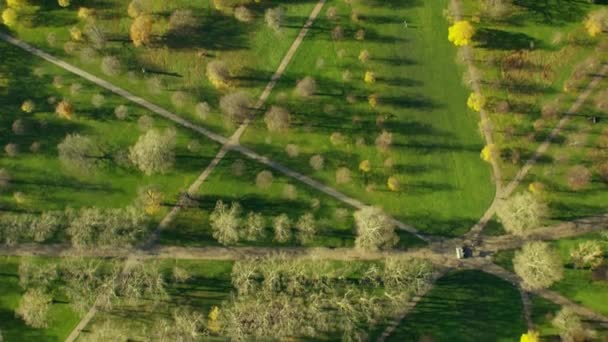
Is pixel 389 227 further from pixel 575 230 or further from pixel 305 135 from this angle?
pixel 575 230

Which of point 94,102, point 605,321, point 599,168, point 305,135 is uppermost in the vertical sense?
point 94,102

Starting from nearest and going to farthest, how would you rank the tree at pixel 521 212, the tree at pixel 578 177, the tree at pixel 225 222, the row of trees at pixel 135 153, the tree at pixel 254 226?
the tree at pixel 521 212 → the tree at pixel 225 222 → the row of trees at pixel 135 153 → the tree at pixel 254 226 → the tree at pixel 578 177

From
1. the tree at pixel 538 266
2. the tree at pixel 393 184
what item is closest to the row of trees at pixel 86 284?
the tree at pixel 393 184

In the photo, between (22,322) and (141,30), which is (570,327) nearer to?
(141,30)

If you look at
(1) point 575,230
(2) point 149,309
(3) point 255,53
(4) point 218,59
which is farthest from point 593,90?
(2) point 149,309

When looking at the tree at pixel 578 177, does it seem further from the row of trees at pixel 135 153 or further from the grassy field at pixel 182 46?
the row of trees at pixel 135 153

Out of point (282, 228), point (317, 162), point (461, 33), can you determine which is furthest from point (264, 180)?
point (461, 33)

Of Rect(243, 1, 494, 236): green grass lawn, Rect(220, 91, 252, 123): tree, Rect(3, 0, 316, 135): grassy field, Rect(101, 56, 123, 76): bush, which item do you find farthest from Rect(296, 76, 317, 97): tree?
Rect(101, 56, 123, 76): bush
